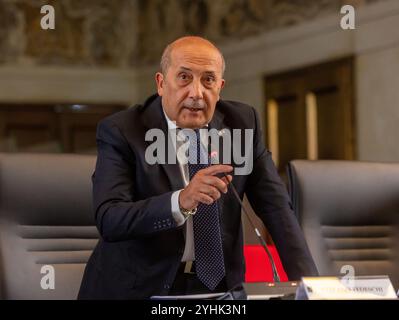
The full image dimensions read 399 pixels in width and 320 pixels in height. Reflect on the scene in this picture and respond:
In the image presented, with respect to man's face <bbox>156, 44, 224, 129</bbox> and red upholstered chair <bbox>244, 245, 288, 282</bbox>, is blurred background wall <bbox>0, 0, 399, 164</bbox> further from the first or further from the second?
man's face <bbox>156, 44, 224, 129</bbox>

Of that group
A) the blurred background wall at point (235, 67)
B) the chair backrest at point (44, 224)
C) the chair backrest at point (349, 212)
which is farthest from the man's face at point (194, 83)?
the blurred background wall at point (235, 67)

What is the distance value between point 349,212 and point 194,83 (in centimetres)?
124

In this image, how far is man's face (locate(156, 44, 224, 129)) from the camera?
279 cm

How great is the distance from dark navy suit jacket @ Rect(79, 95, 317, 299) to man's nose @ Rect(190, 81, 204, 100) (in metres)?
0.19

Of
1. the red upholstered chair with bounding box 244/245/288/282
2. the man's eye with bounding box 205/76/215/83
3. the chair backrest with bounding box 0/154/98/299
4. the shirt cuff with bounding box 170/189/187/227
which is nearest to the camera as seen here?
the shirt cuff with bounding box 170/189/187/227

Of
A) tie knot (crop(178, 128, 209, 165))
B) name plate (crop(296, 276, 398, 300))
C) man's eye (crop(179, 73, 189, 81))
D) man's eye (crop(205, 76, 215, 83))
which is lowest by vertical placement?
name plate (crop(296, 276, 398, 300))

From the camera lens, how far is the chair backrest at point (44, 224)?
3377mm

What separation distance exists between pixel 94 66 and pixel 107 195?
26.8 feet

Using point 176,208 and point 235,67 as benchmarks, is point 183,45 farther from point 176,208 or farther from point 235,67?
point 235,67

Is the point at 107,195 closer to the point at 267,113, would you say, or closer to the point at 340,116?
the point at 340,116

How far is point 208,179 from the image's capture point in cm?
232

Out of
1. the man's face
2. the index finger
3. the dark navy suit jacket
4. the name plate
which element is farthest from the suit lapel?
the name plate

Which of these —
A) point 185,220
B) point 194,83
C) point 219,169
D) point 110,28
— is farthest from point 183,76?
point 110,28
